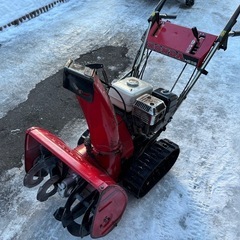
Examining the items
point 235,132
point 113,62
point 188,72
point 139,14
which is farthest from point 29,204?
point 139,14

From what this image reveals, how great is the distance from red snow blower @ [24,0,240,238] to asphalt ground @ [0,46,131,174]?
769 mm

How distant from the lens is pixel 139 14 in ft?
21.3

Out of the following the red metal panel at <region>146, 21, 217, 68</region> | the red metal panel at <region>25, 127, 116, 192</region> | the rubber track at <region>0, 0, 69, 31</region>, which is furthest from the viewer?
the rubber track at <region>0, 0, 69, 31</region>

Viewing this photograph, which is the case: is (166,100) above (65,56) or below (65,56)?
above

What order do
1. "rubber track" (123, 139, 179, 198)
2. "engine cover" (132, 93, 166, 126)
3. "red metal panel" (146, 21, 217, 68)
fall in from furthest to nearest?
"red metal panel" (146, 21, 217, 68)
"rubber track" (123, 139, 179, 198)
"engine cover" (132, 93, 166, 126)

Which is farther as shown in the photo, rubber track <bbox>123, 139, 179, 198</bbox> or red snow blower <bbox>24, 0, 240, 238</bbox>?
rubber track <bbox>123, 139, 179, 198</bbox>

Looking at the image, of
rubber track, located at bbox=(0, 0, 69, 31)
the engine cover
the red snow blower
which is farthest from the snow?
the engine cover

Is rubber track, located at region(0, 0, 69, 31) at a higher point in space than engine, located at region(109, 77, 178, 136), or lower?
lower

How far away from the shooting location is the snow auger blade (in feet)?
6.67

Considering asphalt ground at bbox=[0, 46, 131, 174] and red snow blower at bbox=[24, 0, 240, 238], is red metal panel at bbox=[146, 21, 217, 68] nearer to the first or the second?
red snow blower at bbox=[24, 0, 240, 238]

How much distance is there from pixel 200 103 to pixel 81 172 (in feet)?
8.22

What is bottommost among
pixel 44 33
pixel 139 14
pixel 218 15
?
pixel 44 33

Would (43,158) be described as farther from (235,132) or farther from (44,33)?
(44,33)

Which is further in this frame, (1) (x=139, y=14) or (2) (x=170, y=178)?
(1) (x=139, y=14)
